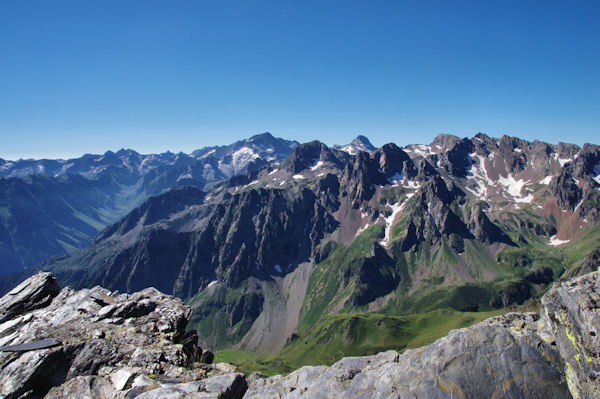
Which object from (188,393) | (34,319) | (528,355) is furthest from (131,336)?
(528,355)

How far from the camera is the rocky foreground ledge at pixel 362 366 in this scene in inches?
669

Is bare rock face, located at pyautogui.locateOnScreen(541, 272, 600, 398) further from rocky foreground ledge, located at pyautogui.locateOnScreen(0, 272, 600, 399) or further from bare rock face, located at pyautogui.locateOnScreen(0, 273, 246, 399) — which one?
bare rock face, located at pyautogui.locateOnScreen(0, 273, 246, 399)

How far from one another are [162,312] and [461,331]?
26774 mm

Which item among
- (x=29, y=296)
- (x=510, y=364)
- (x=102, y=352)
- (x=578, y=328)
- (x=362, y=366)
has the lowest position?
(x=362, y=366)

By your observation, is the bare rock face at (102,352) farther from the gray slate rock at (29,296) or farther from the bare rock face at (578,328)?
the bare rock face at (578,328)

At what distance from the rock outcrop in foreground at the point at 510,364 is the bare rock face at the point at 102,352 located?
5.72 m

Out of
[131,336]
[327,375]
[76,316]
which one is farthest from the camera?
[76,316]

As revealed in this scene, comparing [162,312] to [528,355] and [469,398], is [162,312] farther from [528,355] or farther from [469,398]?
[528,355]

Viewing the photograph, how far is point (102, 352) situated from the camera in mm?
22938

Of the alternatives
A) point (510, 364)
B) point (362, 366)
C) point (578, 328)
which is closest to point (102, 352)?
point (362, 366)

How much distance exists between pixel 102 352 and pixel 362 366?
19952 millimetres

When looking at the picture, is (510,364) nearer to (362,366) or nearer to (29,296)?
(362,366)

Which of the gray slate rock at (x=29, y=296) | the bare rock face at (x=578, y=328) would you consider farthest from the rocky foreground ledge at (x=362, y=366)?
the gray slate rock at (x=29, y=296)

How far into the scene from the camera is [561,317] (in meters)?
18.5
